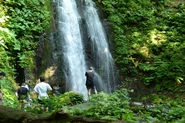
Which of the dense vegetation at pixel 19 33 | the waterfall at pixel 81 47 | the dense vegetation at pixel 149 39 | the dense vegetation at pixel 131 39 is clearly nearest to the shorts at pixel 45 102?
the dense vegetation at pixel 131 39

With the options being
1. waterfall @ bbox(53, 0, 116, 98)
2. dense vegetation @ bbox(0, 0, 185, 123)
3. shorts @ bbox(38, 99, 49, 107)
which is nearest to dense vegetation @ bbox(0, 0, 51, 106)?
dense vegetation @ bbox(0, 0, 185, 123)

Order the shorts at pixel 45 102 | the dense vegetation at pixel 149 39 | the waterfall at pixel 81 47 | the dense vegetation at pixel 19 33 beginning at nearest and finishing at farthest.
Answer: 1. the shorts at pixel 45 102
2. the dense vegetation at pixel 19 33
3. the waterfall at pixel 81 47
4. the dense vegetation at pixel 149 39

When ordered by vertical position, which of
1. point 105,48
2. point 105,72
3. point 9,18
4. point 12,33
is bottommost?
point 105,72

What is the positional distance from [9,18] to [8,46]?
5.11ft

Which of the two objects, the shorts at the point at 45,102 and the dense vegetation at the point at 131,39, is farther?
the dense vegetation at the point at 131,39

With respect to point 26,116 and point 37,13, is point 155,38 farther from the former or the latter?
point 26,116

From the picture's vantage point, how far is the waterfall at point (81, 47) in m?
13.5

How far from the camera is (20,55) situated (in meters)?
11.4

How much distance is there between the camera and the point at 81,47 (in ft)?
48.2

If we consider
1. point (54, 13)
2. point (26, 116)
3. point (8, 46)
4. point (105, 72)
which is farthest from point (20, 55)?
point (26, 116)

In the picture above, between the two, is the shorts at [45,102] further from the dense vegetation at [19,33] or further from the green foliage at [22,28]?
the green foliage at [22,28]

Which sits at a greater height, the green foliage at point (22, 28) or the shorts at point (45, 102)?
the green foliage at point (22, 28)

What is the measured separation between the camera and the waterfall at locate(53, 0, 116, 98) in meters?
13.5

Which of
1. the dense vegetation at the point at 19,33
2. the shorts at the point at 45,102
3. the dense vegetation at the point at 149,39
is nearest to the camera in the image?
the shorts at the point at 45,102
